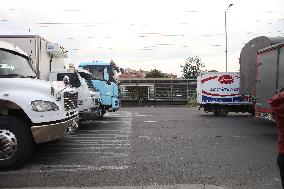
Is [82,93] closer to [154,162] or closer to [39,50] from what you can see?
[39,50]

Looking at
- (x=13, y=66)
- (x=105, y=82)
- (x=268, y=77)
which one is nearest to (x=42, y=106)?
(x=13, y=66)

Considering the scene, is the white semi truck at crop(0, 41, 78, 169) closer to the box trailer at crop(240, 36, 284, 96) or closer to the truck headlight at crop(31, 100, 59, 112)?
Result: the truck headlight at crop(31, 100, 59, 112)

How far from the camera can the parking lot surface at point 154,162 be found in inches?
258

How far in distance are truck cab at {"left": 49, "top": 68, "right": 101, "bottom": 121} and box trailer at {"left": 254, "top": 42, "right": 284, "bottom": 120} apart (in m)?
5.55

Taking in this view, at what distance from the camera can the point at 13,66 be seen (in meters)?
8.70

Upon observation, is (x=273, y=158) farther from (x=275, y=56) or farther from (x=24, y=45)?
(x=24, y=45)

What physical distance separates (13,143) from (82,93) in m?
6.26

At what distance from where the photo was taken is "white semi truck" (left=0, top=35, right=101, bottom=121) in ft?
41.0

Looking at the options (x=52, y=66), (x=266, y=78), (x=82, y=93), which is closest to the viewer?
(x=266, y=78)

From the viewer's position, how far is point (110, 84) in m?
17.6

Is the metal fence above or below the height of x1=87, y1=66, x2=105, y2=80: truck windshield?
below

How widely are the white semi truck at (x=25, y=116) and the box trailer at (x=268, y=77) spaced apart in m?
6.18

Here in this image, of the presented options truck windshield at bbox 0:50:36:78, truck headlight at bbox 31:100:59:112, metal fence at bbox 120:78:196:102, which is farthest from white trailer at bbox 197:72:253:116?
metal fence at bbox 120:78:196:102

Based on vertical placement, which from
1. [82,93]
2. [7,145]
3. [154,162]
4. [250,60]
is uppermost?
[250,60]
